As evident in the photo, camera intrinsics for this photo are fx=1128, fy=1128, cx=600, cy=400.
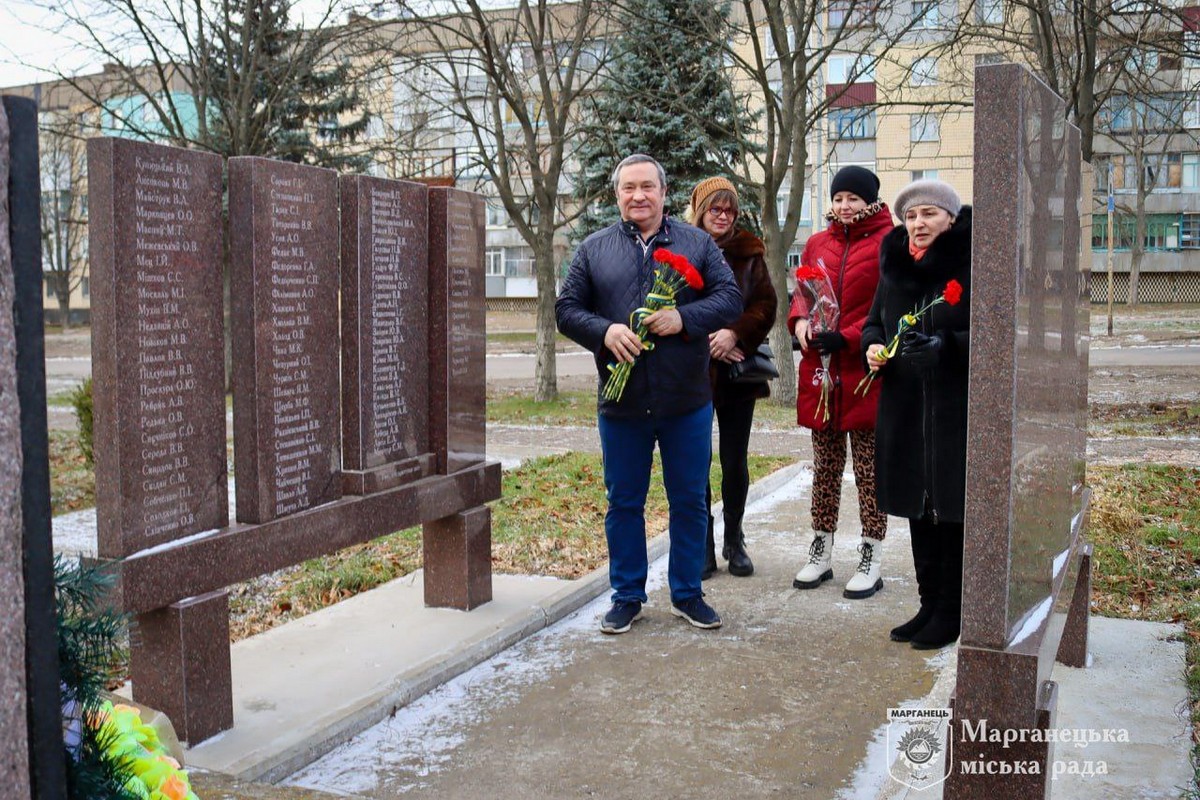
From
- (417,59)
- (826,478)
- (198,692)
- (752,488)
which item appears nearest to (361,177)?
(198,692)

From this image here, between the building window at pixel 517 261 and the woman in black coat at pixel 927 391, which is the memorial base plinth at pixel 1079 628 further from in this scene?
the building window at pixel 517 261

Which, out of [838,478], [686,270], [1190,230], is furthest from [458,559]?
[1190,230]

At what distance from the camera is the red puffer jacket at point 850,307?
214 inches

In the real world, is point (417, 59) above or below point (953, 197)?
above

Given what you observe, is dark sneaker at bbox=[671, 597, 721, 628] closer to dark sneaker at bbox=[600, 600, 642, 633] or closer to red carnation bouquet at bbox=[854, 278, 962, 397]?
dark sneaker at bbox=[600, 600, 642, 633]

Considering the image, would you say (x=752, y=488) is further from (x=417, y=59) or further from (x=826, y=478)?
(x=417, y=59)

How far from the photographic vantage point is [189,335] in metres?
3.70

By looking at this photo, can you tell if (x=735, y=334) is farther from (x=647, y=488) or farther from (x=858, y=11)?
(x=858, y=11)

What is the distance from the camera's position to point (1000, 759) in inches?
99.7

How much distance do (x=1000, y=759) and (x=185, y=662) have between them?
254 cm

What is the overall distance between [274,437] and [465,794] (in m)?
1.49

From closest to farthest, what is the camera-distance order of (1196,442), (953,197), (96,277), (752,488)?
(96,277)
(953,197)
(752,488)
(1196,442)

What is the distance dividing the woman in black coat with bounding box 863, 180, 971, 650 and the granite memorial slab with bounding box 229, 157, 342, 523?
7.39 feet

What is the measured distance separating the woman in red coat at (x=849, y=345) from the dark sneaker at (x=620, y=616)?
1144mm
